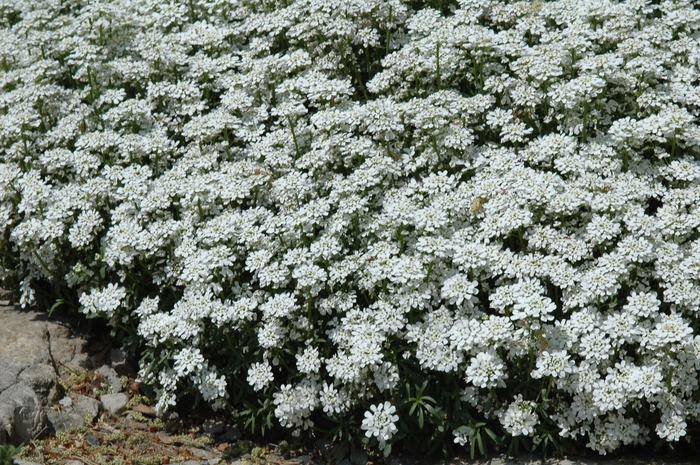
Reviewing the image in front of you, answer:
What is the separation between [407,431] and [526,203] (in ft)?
6.05

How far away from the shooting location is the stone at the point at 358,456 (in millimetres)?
5586

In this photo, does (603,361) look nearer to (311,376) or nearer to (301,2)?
(311,376)

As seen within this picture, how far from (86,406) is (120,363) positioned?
59cm

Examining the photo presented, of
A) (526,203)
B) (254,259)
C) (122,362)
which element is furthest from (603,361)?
(122,362)

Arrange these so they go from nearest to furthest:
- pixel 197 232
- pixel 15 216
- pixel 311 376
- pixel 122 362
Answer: pixel 311 376, pixel 197 232, pixel 122 362, pixel 15 216

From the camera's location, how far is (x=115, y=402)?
241 inches

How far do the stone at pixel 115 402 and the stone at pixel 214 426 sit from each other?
26.5 inches

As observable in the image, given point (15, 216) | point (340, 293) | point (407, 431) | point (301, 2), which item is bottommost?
point (407, 431)

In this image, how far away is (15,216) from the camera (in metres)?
6.93

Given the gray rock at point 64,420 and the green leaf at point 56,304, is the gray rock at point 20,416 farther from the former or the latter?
the green leaf at point 56,304

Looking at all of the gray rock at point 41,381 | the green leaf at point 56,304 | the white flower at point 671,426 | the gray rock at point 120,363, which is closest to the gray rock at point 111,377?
the gray rock at point 120,363

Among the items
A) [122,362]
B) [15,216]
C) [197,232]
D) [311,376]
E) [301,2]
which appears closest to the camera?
[311,376]

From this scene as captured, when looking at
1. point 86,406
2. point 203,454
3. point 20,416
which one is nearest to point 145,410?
point 86,406

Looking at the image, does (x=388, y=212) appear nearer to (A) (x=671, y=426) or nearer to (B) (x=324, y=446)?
(B) (x=324, y=446)
